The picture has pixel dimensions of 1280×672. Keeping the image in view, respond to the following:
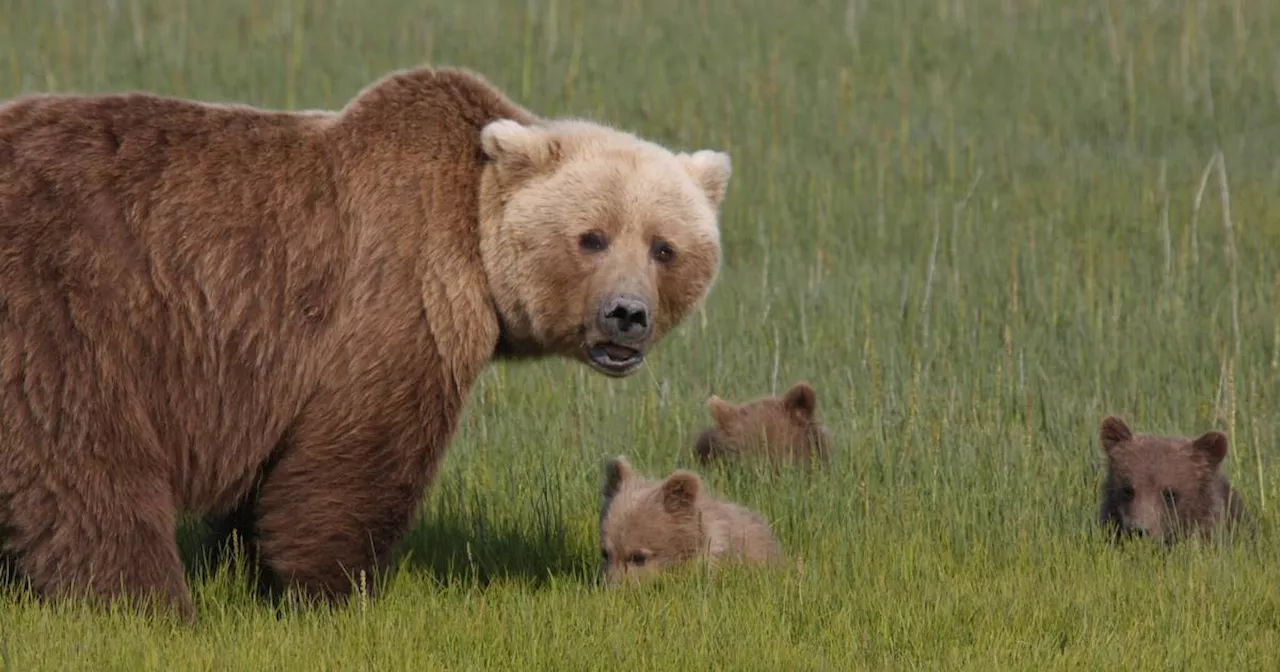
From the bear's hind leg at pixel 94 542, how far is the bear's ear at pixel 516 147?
1633 mm

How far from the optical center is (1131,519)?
6938 mm

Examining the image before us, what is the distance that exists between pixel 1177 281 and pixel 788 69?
700 cm

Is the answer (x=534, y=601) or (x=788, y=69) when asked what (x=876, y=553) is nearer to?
(x=534, y=601)

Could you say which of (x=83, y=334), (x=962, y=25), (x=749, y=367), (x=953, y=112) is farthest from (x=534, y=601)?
(x=962, y=25)

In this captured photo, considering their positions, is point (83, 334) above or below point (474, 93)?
below

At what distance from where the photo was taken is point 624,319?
607cm

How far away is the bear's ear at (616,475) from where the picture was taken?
7.02m

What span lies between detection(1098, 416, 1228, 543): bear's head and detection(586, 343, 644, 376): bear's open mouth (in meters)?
2.14

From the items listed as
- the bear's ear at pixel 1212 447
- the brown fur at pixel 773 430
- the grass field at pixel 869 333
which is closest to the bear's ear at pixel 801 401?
the brown fur at pixel 773 430

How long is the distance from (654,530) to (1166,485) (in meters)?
2.05

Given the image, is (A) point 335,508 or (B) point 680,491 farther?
(B) point 680,491

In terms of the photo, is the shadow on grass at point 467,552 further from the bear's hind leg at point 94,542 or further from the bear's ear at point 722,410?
the bear's ear at point 722,410

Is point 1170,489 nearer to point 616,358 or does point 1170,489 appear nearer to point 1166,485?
point 1166,485

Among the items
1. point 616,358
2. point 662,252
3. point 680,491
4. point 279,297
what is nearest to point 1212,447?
point 680,491
